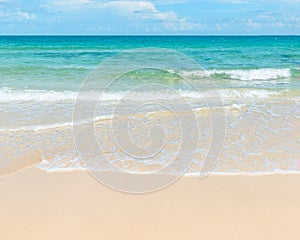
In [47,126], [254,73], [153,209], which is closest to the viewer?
[153,209]

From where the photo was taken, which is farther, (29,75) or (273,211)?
(29,75)

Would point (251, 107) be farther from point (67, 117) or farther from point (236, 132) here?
point (67, 117)

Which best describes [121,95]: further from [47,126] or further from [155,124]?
[47,126]

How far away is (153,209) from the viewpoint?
4047 mm

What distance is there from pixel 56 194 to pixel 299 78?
16226 mm

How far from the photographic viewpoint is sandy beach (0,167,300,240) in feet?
11.8

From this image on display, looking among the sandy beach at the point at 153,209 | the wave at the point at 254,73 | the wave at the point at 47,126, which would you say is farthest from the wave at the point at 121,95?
the sandy beach at the point at 153,209

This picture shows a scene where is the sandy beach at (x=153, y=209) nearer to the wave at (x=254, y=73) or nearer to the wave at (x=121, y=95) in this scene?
the wave at (x=121, y=95)

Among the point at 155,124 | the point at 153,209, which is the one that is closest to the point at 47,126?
the point at 155,124

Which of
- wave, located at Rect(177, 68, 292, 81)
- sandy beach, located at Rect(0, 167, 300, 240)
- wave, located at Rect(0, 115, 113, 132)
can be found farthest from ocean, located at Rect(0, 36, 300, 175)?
wave, located at Rect(177, 68, 292, 81)

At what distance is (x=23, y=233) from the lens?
3.58m

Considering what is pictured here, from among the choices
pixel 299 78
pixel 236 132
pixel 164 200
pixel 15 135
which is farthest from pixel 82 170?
pixel 299 78

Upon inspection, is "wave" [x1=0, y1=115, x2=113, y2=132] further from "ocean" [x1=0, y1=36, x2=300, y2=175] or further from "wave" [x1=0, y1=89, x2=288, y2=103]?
"wave" [x1=0, y1=89, x2=288, y2=103]

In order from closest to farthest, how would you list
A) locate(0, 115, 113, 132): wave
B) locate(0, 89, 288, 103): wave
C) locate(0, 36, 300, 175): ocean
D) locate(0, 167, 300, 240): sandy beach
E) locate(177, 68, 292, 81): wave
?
locate(0, 167, 300, 240): sandy beach < locate(0, 36, 300, 175): ocean < locate(0, 115, 113, 132): wave < locate(0, 89, 288, 103): wave < locate(177, 68, 292, 81): wave
